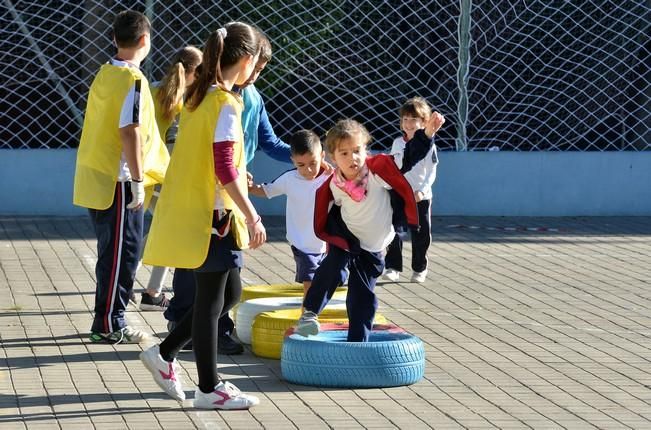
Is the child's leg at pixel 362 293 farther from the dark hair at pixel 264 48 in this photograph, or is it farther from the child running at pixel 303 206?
the dark hair at pixel 264 48

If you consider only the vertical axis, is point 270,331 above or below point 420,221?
below

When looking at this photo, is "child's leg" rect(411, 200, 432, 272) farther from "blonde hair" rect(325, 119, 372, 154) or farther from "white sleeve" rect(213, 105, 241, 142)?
"white sleeve" rect(213, 105, 241, 142)

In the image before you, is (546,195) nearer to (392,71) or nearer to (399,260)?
(392,71)

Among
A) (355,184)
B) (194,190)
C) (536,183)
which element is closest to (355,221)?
(355,184)

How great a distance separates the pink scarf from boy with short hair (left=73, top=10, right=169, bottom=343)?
4.20ft

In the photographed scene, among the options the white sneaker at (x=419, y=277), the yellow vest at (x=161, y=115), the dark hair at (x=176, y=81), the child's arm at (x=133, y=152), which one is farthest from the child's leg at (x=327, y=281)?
the white sneaker at (x=419, y=277)

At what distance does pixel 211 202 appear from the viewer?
5.75 m

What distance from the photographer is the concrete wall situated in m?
13.8

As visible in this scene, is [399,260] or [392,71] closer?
[399,260]

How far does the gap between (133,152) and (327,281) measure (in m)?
1.42

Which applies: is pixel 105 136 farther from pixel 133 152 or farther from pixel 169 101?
pixel 169 101

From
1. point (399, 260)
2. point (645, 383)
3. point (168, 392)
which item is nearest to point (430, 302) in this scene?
point (399, 260)

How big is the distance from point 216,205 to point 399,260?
4.20m

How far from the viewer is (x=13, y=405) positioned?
5875mm
